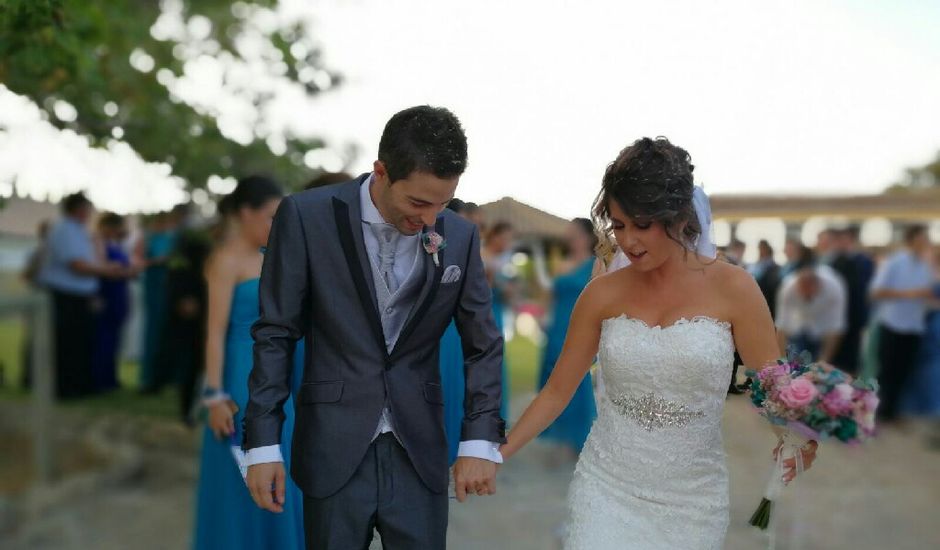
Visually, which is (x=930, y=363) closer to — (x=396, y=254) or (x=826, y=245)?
(x=826, y=245)

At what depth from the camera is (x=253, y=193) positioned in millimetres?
5004

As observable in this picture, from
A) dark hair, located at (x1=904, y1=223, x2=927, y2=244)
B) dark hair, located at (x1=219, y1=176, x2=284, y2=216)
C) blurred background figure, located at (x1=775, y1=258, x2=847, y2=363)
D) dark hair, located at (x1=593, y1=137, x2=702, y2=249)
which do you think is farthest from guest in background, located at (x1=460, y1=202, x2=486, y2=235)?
blurred background figure, located at (x1=775, y1=258, x2=847, y2=363)

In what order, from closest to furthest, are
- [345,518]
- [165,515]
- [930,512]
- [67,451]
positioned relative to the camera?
[345,518] → [165,515] → [930,512] → [67,451]

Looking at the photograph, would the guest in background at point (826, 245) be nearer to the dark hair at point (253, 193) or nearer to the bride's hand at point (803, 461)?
the dark hair at point (253, 193)

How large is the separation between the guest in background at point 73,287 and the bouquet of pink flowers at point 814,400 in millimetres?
7771

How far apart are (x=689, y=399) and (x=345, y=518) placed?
1.23 meters

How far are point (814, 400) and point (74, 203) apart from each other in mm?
8269

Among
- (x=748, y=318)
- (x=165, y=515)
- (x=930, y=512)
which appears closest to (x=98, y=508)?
(x=165, y=515)

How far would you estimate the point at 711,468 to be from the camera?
11.8 ft

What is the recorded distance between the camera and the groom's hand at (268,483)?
3.14 meters

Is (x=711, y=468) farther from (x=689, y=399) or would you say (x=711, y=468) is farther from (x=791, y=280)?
(x=791, y=280)

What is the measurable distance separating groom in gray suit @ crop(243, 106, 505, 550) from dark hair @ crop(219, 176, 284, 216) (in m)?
1.81

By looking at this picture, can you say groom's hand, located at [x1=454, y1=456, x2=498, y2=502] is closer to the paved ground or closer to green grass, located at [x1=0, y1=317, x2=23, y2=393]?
the paved ground

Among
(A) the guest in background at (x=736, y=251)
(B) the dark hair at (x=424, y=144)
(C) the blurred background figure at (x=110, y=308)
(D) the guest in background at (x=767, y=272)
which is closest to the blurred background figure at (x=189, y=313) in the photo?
(C) the blurred background figure at (x=110, y=308)
